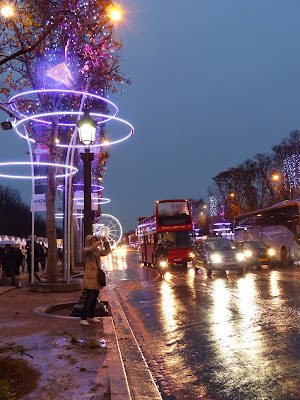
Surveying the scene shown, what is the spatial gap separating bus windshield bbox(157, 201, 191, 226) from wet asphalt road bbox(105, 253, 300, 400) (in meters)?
15.4

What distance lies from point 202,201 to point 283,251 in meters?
80.9

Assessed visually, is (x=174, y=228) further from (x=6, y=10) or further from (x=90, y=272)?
(x=6, y=10)

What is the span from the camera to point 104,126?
34906mm

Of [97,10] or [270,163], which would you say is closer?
[97,10]

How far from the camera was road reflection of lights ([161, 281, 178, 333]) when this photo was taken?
1000cm

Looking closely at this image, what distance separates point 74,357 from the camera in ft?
21.8

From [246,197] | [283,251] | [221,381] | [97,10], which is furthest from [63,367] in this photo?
[246,197]

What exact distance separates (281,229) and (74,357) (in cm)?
2479

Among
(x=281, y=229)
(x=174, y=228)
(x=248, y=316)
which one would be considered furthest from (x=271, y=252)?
(x=248, y=316)

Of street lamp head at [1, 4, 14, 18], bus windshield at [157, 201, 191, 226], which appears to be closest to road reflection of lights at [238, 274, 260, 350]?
street lamp head at [1, 4, 14, 18]

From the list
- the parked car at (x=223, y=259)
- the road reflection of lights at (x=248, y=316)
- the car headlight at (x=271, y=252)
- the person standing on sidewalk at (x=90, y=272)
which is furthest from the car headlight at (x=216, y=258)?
the person standing on sidewalk at (x=90, y=272)

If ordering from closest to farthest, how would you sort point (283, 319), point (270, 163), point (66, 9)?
point (66, 9), point (283, 319), point (270, 163)

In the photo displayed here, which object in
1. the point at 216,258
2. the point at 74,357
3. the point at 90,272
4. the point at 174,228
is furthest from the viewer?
the point at 174,228

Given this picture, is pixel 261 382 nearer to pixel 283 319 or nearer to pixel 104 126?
pixel 283 319
